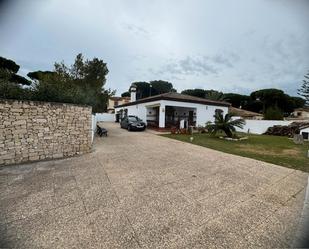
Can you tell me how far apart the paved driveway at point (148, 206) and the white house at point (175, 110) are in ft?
37.1

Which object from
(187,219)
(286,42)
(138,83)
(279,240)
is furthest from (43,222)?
(138,83)

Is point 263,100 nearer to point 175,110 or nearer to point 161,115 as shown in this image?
point 175,110

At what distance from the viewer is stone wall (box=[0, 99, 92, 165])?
5852 mm

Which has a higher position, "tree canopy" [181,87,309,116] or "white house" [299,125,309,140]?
"tree canopy" [181,87,309,116]

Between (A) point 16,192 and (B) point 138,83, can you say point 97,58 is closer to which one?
(A) point 16,192

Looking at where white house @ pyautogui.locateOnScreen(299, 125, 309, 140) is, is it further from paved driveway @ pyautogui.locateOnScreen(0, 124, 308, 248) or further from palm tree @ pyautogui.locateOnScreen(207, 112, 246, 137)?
paved driveway @ pyautogui.locateOnScreen(0, 124, 308, 248)

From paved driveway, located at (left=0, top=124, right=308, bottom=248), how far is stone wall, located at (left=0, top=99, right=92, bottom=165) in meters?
0.73

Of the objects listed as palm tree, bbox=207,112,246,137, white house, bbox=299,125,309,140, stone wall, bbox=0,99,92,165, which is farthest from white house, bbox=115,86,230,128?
stone wall, bbox=0,99,92,165

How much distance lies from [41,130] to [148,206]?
537 centimetres

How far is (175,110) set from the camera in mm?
22641

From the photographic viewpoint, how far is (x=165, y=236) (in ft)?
8.20

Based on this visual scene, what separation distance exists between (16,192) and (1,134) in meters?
2.95

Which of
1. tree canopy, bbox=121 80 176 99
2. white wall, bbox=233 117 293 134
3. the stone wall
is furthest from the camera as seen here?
tree canopy, bbox=121 80 176 99

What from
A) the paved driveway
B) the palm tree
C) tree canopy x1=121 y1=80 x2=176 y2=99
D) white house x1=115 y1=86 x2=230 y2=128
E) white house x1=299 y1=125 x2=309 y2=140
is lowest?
the paved driveway
